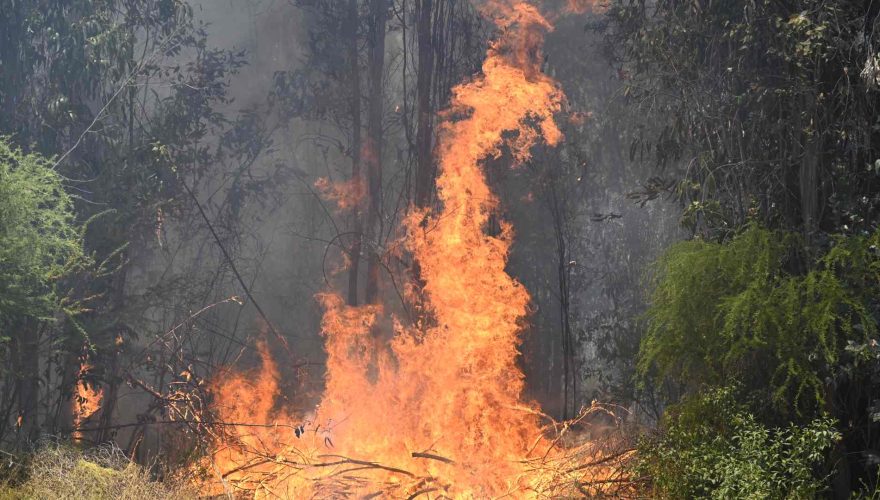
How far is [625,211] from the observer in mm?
21062

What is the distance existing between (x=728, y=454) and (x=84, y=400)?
9.99m

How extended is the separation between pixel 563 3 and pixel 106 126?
10.5m

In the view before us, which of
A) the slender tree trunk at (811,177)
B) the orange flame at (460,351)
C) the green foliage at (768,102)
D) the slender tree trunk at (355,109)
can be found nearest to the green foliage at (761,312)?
the slender tree trunk at (811,177)

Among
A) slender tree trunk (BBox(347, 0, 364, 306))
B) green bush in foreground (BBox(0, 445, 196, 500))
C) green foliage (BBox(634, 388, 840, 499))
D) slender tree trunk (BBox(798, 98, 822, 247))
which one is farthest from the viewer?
slender tree trunk (BBox(347, 0, 364, 306))

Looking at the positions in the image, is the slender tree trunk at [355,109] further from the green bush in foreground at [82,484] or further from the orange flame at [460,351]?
the green bush in foreground at [82,484]

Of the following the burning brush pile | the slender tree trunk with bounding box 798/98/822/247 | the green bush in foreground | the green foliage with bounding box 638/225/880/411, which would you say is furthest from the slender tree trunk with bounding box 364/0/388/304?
the slender tree trunk with bounding box 798/98/822/247

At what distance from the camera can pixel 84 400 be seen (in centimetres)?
1443

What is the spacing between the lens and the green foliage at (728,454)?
7766mm

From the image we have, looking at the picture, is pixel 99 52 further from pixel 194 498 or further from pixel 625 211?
pixel 625 211

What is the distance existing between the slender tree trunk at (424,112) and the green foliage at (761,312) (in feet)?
22.9

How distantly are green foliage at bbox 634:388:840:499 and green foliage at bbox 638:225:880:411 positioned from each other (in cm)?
35

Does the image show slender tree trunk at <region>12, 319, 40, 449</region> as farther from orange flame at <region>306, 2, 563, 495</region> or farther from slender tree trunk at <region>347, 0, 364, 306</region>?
slender tree trunk at <region>347, 0, 364, 306</region>

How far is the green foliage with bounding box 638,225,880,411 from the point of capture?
7980 mm

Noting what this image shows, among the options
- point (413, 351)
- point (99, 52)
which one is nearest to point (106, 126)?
point (99, 52)
